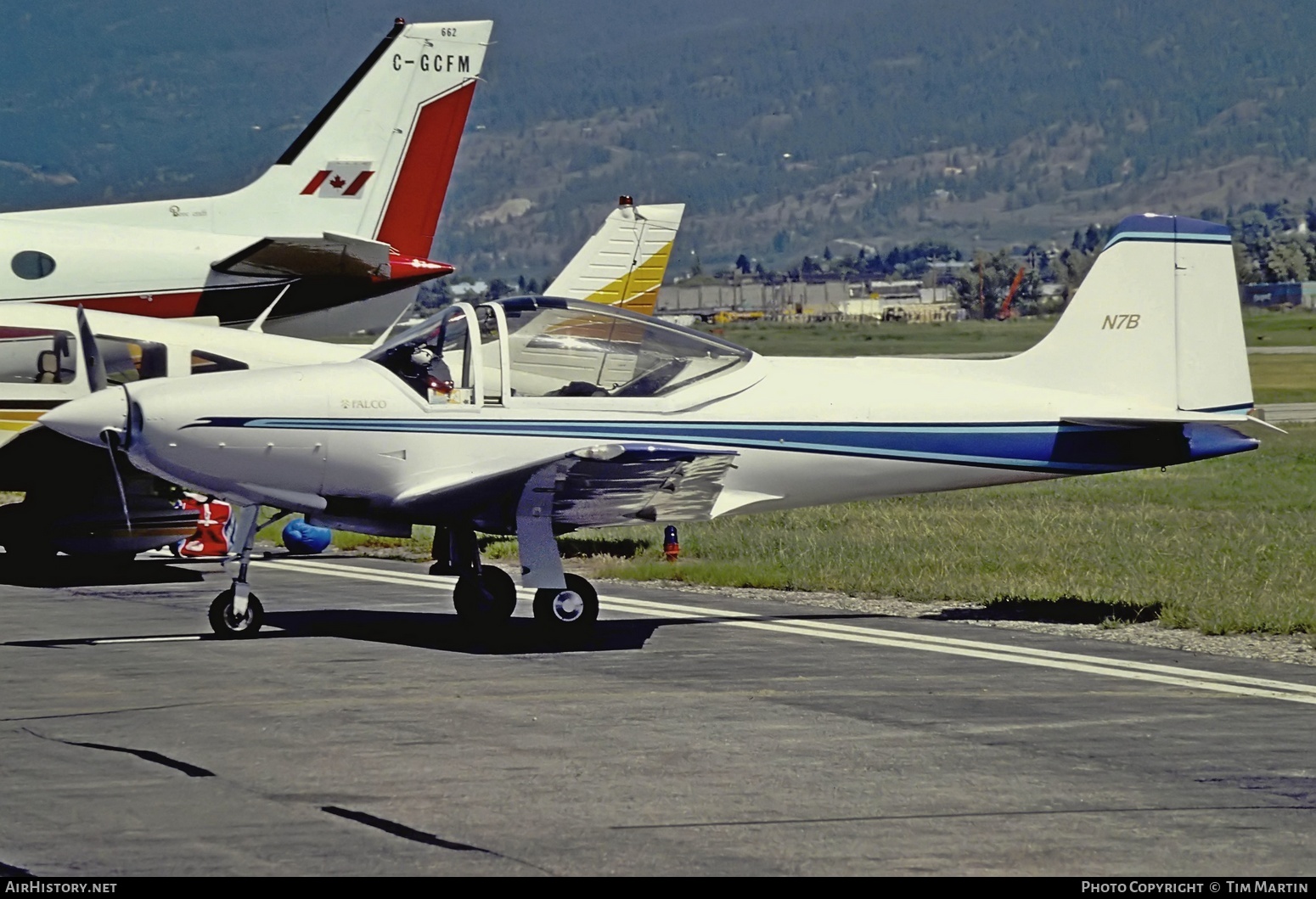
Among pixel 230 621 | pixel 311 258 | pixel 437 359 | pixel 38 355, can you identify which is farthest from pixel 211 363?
pixel 437 359

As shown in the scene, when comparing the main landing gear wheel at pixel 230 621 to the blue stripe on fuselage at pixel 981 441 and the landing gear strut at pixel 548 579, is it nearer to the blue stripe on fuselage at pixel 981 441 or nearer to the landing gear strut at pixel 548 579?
the landing gear strut at pixel 548 579

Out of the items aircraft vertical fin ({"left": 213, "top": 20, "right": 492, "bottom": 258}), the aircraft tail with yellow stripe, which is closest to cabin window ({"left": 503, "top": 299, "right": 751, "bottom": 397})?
aircraft vertical fin ({"left": 213, "top": 20, "right": 492, "bottom": 258})

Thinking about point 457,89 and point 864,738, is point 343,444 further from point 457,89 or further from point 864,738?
point 457,89

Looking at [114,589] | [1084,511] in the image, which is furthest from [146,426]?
[1084,511]

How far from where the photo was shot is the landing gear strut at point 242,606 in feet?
38.5

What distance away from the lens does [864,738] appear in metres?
8.55

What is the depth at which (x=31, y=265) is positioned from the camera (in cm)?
2056

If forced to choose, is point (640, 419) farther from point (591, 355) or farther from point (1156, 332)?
point (1156, 332)

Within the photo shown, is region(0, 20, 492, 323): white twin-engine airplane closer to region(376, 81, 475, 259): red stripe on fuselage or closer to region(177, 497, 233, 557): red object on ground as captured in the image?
region(376, 81, 475, 259): red stripe on fuselage

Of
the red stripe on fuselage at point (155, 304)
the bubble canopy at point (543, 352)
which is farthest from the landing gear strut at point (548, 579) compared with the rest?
the red stripe on fuselage at point (155, 304)

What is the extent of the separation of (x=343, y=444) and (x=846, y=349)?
78875mm

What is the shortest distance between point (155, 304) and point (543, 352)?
1049 centimetres

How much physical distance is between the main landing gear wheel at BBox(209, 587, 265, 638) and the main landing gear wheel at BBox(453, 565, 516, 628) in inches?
57.5

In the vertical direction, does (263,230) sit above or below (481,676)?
above
